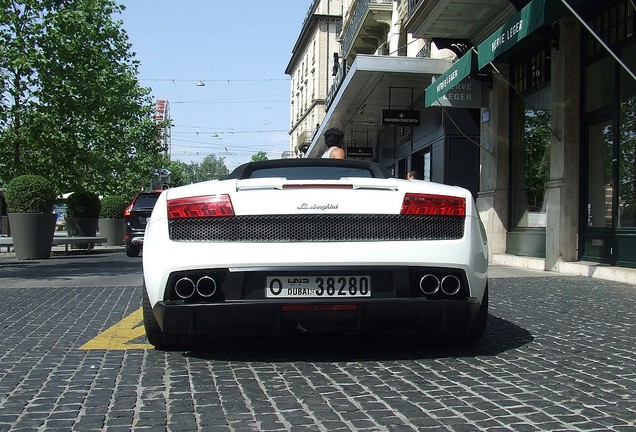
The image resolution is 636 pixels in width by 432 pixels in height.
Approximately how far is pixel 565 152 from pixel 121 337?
8.27m

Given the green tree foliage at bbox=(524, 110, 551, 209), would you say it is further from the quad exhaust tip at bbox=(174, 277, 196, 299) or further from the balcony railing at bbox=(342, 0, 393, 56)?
the balcony railing at bbox=(342, 0, 393, 56)

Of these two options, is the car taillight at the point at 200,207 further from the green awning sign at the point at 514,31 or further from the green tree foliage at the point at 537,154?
the green tree foliage at the point at 537,154

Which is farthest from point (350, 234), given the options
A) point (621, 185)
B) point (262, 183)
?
point (621, 185)

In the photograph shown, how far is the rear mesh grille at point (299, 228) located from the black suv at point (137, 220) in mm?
13541

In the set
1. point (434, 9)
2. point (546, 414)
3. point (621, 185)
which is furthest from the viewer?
point (434, 9)

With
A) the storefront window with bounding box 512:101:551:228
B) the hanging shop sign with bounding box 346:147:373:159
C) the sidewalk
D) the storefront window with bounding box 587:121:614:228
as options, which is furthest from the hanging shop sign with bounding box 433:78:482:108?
the hanging shop sign with bounding box 346:147:373:159

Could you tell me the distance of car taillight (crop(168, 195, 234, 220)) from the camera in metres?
3.70

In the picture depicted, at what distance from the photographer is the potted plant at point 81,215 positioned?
66.6 feet

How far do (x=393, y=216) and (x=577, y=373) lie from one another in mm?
1358

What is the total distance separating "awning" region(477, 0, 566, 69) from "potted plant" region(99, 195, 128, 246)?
17.8 m

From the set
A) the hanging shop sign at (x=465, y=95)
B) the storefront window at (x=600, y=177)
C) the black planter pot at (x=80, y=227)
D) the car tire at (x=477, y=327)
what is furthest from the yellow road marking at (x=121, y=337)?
the black planter pot at (x=80, y=227)

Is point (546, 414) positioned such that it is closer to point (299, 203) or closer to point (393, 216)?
point (393, 216)

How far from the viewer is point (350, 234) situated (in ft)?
12.2

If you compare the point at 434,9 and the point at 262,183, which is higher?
the point at 434,9
